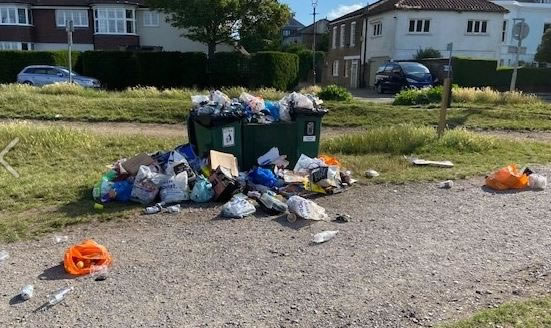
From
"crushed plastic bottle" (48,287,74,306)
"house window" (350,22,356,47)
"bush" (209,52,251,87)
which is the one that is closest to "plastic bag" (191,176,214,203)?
"crushed plastic bottle" (48,287,74,306)

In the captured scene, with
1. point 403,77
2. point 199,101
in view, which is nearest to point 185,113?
point 199,101

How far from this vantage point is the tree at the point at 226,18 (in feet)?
96.4

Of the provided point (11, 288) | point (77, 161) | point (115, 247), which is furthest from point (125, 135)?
point (11, 288)

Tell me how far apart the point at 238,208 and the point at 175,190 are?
98 centimetres

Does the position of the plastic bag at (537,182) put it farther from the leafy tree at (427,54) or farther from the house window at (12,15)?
the house window at (12,15)

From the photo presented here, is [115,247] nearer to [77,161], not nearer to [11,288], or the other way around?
[11,288]

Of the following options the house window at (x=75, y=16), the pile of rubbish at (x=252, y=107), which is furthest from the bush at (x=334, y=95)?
the house window at (x=75, y=16)

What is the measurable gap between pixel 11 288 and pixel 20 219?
6.41ft

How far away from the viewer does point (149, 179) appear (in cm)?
608

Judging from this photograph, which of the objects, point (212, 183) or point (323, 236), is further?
point (212, 183)

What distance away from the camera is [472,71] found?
95.2 feet

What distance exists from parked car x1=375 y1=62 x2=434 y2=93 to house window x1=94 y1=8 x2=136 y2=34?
2348 cm

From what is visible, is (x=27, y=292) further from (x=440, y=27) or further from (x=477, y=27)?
→ (x=477, y=27)

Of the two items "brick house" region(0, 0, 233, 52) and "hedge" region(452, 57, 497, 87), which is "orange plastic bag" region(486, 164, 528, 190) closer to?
"hedge" region(452, 57, 497, 87)
